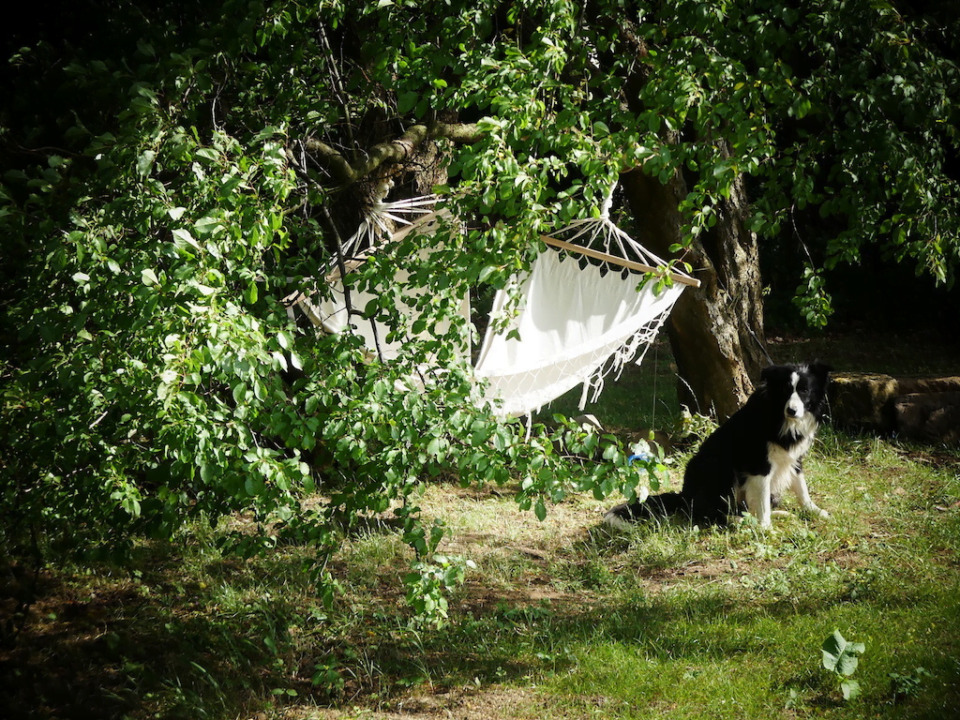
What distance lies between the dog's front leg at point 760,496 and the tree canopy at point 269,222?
4.11ft

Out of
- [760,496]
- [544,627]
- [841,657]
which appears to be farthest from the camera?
[760,496]

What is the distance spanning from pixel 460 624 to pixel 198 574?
51.7 inches

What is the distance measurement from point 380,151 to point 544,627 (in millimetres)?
2042

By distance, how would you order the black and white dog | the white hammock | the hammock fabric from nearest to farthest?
1. the black and white dog
2. the white hammock
3. the hammock fabric

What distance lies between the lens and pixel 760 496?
3.50m

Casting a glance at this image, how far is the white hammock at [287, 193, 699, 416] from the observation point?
4102 millimetres

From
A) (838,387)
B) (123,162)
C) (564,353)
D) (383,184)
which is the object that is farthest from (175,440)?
(838,387)

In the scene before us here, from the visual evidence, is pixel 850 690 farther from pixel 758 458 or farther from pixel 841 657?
pixel 758 458

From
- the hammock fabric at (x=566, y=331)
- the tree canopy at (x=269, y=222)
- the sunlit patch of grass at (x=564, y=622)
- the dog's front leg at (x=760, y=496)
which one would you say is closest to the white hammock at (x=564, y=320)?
the hammock fabric at (x=566, y=331)

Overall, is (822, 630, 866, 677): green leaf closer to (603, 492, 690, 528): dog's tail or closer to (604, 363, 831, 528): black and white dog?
(604, 363, 831, 528): black and white dog

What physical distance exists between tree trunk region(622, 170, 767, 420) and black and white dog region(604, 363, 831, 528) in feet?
4.05

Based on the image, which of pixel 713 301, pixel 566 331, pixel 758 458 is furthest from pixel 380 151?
pixel 713 301

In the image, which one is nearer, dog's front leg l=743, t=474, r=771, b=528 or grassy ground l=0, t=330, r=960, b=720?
grassy ground l=0, t=330, r=960, b=720

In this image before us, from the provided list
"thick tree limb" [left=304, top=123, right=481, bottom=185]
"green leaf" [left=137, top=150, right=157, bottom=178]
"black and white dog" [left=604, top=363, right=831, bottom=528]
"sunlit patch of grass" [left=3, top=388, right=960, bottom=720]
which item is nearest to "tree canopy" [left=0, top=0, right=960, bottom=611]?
"green leaf" [left=137, top=150, right=157, bottom=178]
